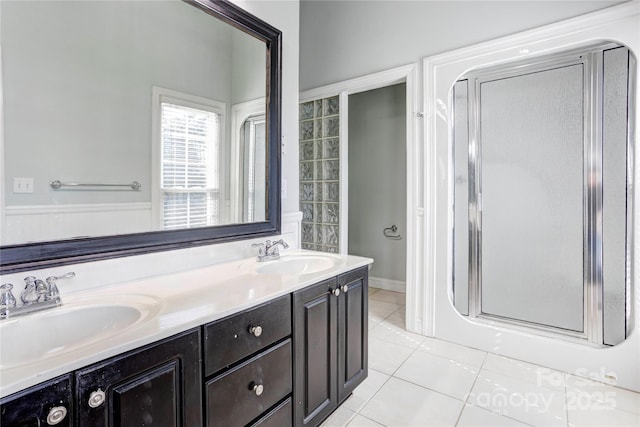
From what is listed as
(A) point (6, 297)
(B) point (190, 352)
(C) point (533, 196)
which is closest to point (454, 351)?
(C) point (533, 196)

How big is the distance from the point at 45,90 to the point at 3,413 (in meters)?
1.05

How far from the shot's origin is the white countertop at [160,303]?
2.41 ft

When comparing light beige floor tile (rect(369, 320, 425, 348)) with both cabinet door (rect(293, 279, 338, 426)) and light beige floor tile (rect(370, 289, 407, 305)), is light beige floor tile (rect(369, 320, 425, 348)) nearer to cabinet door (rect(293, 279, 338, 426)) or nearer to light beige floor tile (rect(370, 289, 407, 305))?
light beige floor tile (rect(370, 289, 407, 305))

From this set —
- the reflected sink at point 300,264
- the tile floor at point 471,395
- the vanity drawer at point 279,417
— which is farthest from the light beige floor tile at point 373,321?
the vanity drawer at point 279,417

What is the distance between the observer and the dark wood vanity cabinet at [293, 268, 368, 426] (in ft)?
4.69

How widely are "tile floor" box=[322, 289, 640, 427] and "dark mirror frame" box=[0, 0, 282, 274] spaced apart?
1.13m

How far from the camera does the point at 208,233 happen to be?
1705 mm

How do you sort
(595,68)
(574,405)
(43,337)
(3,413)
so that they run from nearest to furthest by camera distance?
(3,413) → (43,337) → (574,405) → (595,68)

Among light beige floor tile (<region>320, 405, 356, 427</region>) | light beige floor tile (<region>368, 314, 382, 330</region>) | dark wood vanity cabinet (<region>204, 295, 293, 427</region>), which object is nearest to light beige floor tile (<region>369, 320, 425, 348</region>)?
light beige floor tile (<region>368, 314, 382, 330</region>)

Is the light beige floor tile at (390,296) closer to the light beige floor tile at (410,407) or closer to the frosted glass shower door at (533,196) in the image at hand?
the frosted glass shower door at (533,196)

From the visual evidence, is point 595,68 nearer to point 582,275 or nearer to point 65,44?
point 582,275

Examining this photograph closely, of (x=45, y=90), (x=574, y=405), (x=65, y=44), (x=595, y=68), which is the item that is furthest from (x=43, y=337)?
(x=595, y=68)

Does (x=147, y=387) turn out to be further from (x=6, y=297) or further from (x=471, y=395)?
(x=471, y=395)

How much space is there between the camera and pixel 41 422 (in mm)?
718
